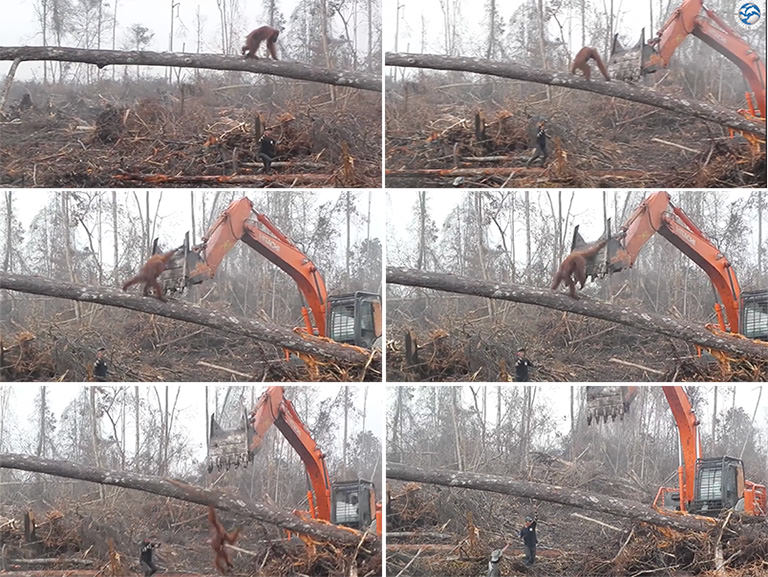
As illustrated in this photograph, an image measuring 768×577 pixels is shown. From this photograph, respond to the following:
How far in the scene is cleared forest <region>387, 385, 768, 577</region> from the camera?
6.24 m

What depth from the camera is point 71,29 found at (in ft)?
20.9

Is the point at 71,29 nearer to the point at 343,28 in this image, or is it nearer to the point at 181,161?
the point at 181,161

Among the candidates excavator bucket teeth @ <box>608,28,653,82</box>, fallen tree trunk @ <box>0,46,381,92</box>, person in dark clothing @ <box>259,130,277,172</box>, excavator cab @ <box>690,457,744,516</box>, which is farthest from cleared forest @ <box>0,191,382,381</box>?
excavator cab @ <box>690,457,744,516</box>

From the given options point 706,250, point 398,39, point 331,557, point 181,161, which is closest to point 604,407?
point 706,250

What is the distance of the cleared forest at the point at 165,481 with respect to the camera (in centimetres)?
619

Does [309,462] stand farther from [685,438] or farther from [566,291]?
[685,438]

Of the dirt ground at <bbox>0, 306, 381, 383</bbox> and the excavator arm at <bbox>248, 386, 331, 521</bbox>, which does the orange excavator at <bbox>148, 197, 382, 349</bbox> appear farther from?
the excavator arm at <bbox>248, 386, 331, 521</bbox>

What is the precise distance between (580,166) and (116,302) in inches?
122

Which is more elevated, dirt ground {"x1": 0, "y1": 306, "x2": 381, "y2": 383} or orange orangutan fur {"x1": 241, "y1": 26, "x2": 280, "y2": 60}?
orange orangutan fur {"x1": 241, "y1": 26, "x2": 280, "y2": 60}

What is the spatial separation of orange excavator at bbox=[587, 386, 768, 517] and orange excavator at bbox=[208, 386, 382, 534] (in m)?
1.56

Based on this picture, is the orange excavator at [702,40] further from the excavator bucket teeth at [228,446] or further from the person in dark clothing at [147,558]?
the person in dark clothing at [147,558]

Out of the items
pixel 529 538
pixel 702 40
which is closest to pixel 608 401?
pixel 529 538

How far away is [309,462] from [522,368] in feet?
4.92

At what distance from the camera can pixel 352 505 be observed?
6215mm
